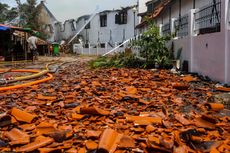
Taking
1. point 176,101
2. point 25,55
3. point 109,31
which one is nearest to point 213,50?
point 176,101

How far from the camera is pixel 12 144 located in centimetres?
340

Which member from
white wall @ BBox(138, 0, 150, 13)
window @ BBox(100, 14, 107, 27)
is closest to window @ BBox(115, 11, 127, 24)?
window @ BBox(100, 14, 107, 27)

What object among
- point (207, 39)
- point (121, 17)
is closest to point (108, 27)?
point (121, 17)

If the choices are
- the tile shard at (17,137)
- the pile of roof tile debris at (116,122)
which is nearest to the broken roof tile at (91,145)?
the pile of roof tile debris at (116,122)

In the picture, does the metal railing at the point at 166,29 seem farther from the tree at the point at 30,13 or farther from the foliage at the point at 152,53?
the tree at the point at 30,13

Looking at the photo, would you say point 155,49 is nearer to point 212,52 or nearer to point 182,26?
point 182,26

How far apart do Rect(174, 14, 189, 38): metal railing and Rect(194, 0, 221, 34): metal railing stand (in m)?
0.87

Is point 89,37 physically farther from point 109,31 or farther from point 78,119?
point 78,119

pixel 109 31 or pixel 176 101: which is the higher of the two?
pixel 109 31

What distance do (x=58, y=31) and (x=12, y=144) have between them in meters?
56.2

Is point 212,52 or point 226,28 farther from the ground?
point 226,28

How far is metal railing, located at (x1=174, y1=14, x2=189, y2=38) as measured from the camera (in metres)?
11.2

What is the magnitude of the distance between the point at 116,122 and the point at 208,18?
20.9ft

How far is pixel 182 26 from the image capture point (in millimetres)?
11914
